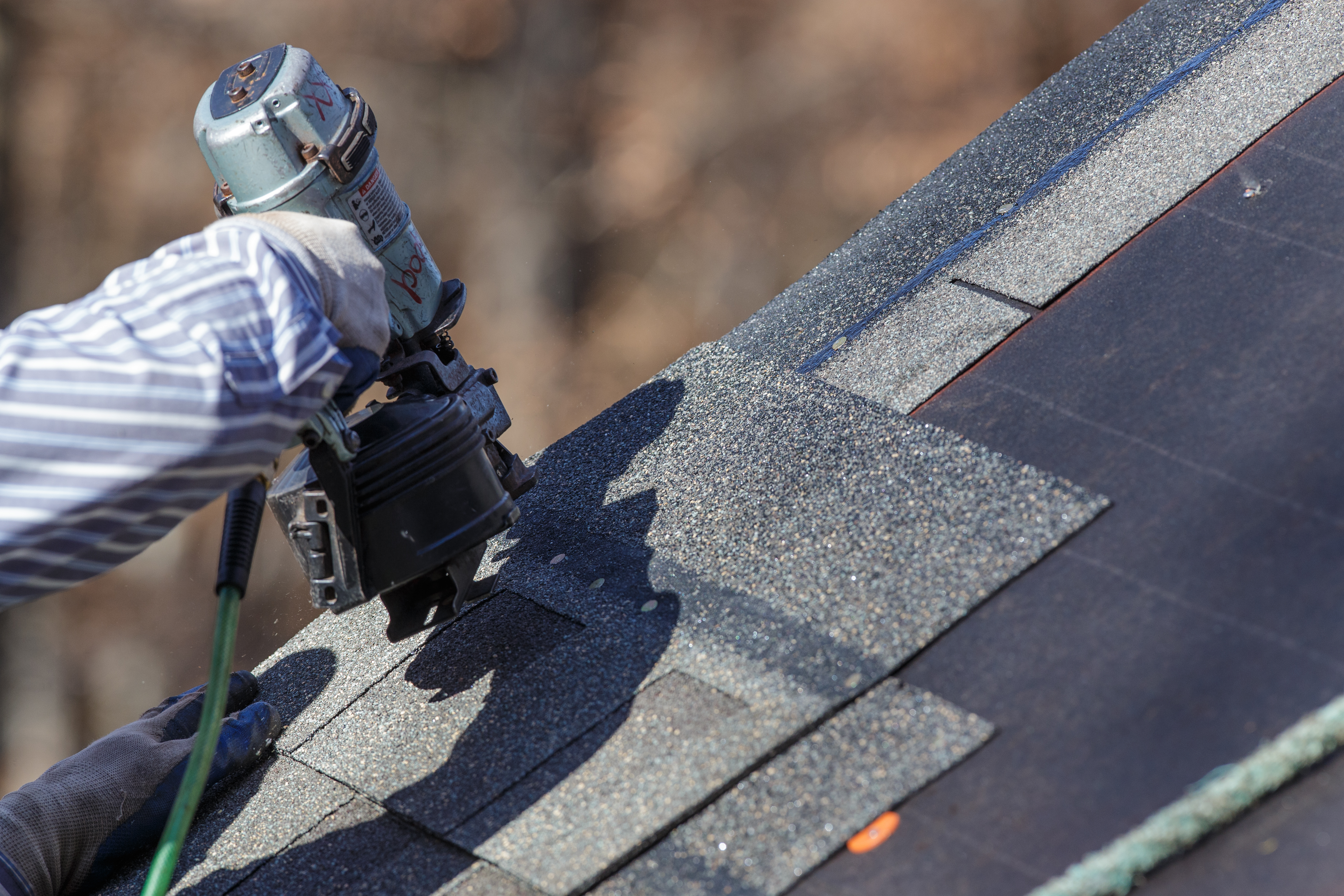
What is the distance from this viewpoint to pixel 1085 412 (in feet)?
7.80

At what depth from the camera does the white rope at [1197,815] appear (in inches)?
63.5

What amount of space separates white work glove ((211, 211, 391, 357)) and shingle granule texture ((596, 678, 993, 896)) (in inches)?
40.8

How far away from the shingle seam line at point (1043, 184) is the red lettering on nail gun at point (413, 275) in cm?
91

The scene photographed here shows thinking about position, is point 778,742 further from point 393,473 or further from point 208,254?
point 208,254

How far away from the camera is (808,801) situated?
1.89 metres

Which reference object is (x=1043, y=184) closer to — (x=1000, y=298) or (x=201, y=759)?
(x=1000, y=298)

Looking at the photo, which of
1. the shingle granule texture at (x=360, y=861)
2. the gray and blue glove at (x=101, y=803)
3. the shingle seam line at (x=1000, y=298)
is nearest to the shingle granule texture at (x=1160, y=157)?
the shingle seam line at (x=1000, y=298)

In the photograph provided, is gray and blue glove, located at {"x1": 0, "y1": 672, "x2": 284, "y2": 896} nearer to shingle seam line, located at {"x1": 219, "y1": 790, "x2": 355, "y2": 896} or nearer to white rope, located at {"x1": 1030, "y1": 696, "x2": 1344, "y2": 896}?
shingle seam line, located at {"x1": 219, "y1": 790, "x2": 355, "y2": 896}

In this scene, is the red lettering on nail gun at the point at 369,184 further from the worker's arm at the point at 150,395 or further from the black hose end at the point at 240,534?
the black hose end at the point at 240,534

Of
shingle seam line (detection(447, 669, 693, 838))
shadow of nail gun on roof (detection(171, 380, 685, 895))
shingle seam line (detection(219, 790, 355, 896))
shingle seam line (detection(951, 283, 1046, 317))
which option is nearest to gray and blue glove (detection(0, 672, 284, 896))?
shadow of nail gun on roof (detection(171, 380, 685, 895))

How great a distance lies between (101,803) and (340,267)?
1.29 meters

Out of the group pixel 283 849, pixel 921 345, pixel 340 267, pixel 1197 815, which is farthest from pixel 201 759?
pixel 921 345

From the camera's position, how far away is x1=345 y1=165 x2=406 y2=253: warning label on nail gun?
8.69 feet

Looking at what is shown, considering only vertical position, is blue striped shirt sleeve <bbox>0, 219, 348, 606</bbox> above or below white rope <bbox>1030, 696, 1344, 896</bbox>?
above
